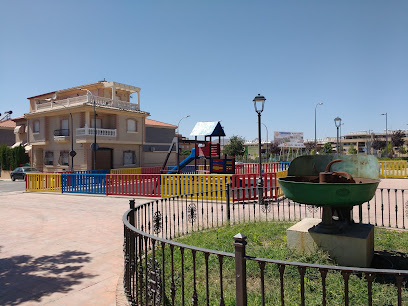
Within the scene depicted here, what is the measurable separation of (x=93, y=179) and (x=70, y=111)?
684 inches

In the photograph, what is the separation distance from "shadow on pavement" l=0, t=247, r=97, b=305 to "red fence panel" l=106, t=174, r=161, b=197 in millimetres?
8357

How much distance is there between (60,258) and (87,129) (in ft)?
83.4

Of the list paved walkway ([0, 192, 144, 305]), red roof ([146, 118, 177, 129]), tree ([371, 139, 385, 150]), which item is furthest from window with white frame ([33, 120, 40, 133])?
tree ([371, 139, 385, 150])

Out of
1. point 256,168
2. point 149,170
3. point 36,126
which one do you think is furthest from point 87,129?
point 256,168

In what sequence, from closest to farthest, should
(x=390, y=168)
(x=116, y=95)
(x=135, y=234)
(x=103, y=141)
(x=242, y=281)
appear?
(x=242, y=281) → (x=135, y=234) → (x=390, y=168) → (x=103, y=141) → (x=116, y=95)

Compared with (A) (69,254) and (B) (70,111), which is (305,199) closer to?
(A) (69,254)

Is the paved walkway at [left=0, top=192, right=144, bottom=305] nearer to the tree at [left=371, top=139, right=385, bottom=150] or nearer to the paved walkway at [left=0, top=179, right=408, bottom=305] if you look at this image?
the paved walkway at [left=0, top=179, right=408, bottom=305]

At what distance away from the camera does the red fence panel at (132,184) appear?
1433cm

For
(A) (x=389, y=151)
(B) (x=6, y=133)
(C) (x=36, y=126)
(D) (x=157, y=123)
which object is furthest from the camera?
(A) (x=389, y=151)

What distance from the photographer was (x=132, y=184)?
14922mm

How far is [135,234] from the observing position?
11.7ft

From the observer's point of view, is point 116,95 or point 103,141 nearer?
point 103,141

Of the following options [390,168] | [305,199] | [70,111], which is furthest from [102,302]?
[70,111]

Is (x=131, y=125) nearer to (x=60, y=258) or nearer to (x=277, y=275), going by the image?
(x=60, y=258)
